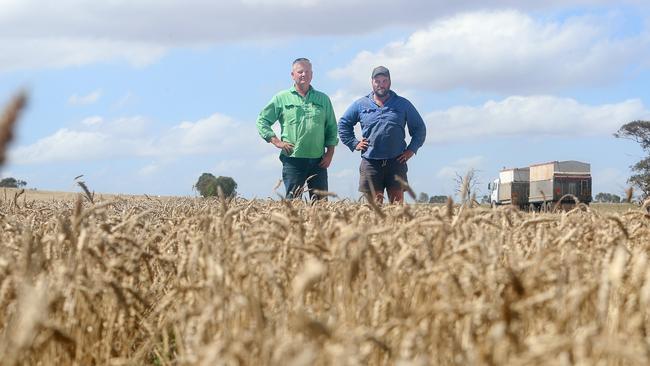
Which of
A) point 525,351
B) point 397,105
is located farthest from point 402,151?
point 525,351

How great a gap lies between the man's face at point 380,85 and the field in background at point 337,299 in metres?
7.52

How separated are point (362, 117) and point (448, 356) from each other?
31.3 ft

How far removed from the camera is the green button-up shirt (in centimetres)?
1216

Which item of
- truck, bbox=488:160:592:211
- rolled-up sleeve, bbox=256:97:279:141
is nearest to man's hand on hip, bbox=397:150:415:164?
rolled-up sleeve, bbox=256:97:279:141

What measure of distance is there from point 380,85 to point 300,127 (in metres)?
1.16

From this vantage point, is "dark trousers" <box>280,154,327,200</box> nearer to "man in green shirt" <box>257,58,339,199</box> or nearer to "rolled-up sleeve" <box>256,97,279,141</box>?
"man in green shirt" <box>257,58,339,199</box>

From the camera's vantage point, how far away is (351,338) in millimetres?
2385

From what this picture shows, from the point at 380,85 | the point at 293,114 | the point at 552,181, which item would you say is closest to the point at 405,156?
the point at 380,85

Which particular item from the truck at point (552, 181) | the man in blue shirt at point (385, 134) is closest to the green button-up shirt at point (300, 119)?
the man in blue shirt at point (385, 134)

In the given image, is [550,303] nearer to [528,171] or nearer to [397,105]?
[397,105]

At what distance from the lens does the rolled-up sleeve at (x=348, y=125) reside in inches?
504

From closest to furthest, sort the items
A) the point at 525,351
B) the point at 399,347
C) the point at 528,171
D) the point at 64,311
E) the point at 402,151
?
the point at 525,351 → the point at 399,347 → the point at 64,311 → the point at 402,151 → the point at 528,171

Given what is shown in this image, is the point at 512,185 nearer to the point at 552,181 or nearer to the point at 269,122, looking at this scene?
the point at 552,181

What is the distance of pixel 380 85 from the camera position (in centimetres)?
1228
